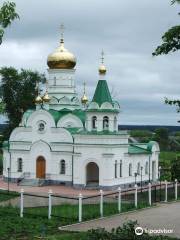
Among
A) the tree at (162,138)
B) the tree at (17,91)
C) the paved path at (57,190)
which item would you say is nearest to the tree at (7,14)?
the paved path at (57,190)

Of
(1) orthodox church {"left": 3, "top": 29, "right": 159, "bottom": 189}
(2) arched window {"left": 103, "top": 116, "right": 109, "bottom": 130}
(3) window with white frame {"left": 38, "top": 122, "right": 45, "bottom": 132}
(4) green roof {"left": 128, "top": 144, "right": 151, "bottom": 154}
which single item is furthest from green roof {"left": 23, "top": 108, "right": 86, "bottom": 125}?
(4) green roof {"left": 128, "top": 144, "right": 151, "bottom": 154}

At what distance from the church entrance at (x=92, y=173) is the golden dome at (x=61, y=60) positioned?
27.9 feet

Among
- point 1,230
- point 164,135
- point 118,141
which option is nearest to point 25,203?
point 1,230

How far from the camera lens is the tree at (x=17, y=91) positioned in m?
50.6

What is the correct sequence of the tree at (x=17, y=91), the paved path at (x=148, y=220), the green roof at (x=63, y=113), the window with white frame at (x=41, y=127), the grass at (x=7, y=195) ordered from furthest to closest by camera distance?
the tree at (x=17, y=91) < the green roof at (x=63, y=113) < the window with white frame at (x=41, y=127) < the grass at (x=7, y=195) < the paved path at (x=148, y=220)

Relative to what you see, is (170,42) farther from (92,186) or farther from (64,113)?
(64,113)

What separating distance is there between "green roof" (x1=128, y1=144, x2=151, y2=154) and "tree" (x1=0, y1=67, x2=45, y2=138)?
13.4m

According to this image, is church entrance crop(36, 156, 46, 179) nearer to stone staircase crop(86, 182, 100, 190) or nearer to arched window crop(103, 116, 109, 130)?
stone staircase crop(86, 182, 100, 190)

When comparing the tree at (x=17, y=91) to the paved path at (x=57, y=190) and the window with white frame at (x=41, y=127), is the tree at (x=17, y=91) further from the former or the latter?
the paved path at (x=57, y=190)

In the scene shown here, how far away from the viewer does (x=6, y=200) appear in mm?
28484

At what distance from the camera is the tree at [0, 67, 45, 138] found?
166 ft

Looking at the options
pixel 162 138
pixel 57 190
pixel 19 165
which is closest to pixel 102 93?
pixel 57 190

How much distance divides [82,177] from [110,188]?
215 centimetres

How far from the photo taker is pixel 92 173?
38531 mm
